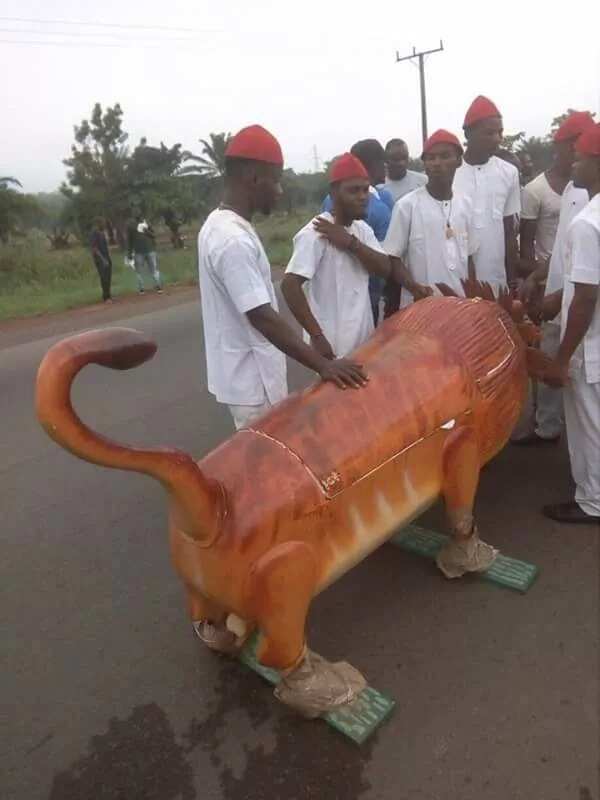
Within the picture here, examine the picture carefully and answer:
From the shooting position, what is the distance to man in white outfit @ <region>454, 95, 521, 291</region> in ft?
11.1

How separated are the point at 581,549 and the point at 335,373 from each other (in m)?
1.46

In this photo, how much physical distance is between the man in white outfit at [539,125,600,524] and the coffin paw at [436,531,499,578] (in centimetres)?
59

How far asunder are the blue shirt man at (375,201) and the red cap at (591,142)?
1.16 meters

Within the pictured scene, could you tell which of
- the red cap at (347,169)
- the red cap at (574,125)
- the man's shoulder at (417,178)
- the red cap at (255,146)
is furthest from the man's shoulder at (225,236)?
the man's shoulder at (417,178)

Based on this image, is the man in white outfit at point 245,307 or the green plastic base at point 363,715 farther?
the man in white outfit at point 245,307

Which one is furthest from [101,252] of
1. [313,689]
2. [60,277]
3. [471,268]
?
[313,689]

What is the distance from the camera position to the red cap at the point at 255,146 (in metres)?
2.29

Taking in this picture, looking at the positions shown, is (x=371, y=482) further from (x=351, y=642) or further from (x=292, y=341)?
(x=351, y=642)

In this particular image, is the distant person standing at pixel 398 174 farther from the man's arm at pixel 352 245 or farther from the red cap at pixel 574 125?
the man's arm at pixel 352 245

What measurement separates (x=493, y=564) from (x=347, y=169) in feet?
5.82

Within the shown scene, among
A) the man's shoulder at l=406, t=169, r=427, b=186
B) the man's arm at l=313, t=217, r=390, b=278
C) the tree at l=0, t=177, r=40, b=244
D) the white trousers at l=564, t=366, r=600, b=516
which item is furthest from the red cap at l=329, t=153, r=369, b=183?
the tree at l=0, t=177, r=40, b=244

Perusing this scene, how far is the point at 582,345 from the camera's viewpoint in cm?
278

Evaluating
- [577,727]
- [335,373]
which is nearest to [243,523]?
[335,373]

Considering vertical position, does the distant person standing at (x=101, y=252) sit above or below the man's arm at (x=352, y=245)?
below
